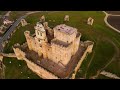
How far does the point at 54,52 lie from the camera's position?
66062 millimetres

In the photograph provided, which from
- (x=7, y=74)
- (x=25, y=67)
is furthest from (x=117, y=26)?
(x=7, y=74)

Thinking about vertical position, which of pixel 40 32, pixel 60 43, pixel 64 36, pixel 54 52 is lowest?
pixel 54 52

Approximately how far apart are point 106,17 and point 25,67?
5244 centimetres

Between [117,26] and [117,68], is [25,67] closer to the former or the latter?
[117,68]

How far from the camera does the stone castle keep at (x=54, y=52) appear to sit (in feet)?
207

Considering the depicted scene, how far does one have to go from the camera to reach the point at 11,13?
104 m

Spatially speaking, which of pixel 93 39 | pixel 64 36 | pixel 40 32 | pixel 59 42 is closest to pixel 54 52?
pixel 59 42

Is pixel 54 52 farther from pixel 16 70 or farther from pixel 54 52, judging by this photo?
pixel 16 70

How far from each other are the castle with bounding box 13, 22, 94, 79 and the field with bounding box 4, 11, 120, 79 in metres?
4.18

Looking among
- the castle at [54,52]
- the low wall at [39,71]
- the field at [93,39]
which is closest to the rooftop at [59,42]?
the castle at [54,52]

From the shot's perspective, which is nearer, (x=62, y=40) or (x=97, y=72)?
(x=62, y=40)

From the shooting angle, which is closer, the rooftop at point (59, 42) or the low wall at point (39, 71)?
the rooftop at point (59, 42)

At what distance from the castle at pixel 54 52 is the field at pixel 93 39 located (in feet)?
13.7

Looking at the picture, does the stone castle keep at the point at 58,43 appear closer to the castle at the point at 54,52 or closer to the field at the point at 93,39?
the castle at the point at 54,52
